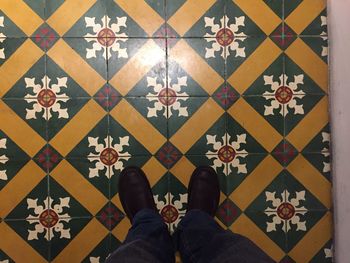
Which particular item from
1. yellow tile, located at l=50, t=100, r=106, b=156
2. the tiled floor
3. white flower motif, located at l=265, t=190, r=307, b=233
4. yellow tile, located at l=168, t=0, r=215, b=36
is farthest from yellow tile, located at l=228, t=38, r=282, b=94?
yellow tile, located at l=50, t=100, r=106, b=156

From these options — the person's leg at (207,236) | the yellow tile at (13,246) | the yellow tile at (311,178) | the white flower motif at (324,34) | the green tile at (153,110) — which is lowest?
the yellow tile at (13,246)

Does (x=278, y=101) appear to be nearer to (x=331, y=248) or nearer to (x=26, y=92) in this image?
(x=331, y=248)

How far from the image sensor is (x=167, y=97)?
1.41 meters

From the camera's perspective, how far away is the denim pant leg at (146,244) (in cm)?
93

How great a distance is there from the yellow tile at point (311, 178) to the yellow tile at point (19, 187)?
1105 millimetres

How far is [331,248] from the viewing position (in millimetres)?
1431

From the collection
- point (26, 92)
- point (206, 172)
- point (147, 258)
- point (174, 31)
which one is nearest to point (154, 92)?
point (174, 31)

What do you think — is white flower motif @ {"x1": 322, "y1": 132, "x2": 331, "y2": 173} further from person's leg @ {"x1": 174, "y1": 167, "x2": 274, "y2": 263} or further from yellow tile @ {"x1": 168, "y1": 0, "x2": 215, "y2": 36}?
yellow tile @ {"x1": 168, "y1": 0, "x2": 215, "y2": 36}

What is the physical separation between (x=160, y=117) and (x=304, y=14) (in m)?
0.78

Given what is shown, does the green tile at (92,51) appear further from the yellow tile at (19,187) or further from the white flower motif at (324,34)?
the white flower motif at (324,34)

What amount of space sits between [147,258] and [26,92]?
881mm

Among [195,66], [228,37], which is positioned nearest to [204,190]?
[195,66]

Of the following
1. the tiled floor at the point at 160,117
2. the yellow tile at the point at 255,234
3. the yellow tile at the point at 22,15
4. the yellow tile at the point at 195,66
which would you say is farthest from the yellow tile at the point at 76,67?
the yellow tile at the point at 255,234

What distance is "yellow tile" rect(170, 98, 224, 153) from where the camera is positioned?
1.42m
